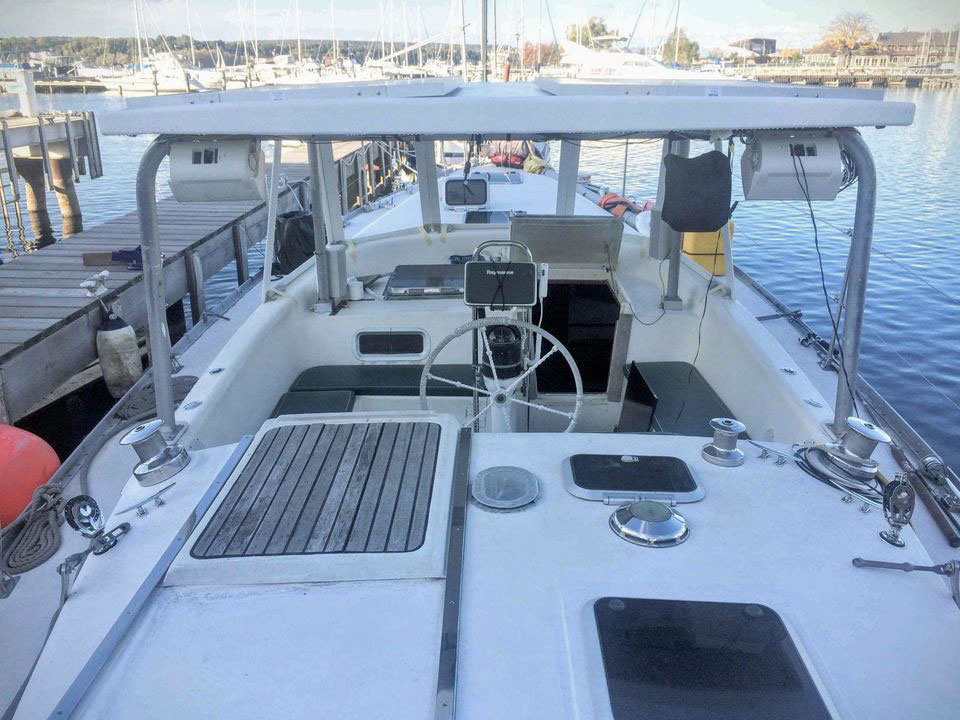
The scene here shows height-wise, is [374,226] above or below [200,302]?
above

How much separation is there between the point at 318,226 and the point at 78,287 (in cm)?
446

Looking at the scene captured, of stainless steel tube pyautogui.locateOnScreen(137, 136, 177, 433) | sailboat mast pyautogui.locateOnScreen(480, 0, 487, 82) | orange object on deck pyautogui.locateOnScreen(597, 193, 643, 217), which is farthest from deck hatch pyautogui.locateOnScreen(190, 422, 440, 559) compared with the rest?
orange object on deck pyautogui.locateOnScreen(597, 193, 643, 217)

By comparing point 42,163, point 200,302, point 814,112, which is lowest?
point 200,302

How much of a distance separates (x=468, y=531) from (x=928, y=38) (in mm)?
68677

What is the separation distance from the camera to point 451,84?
2.25 metres

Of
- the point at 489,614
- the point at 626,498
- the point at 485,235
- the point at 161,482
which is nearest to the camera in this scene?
the point at 489,614

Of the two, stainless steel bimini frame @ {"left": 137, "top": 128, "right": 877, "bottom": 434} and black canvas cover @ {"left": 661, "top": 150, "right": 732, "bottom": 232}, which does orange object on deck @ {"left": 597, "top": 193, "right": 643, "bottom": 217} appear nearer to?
black canvas cover @ {"left": 661, "top": 150, "right": 732, "bottom": 232}

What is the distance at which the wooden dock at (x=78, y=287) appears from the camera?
18.6 ft

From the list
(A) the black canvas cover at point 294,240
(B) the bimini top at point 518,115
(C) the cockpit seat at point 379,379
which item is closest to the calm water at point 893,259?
(B) the bimini top at point 518,115

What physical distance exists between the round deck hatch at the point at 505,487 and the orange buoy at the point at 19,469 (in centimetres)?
298

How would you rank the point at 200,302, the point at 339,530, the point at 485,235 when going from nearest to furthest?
the point at 339,530
the point at 485,235
the point at 200,302

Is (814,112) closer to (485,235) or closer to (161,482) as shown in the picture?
(161,482)

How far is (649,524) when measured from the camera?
5.78 feet

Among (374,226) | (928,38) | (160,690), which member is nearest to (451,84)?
(160,690)
